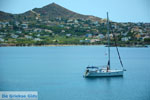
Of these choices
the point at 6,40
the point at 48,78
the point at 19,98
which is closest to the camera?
the point at 19,98

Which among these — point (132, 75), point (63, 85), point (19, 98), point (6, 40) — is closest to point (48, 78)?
point (63, 85)

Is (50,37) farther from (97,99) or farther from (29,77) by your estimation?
(97,99)

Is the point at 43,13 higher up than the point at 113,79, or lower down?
higher up

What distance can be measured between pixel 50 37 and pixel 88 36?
49.4 ft

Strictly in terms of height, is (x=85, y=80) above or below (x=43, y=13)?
below

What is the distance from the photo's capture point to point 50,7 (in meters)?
187

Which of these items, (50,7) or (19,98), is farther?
(50,7)

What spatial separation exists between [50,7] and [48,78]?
164m

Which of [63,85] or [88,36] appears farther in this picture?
[88,36]

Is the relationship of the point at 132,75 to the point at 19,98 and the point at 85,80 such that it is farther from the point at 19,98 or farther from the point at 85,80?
the point at 19,98

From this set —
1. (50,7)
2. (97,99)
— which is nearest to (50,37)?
(97,99)

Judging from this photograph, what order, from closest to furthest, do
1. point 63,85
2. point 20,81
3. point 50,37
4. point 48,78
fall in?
point 63,85 → point 20,81 → point 48,78 → point 50,37

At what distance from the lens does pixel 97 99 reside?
18.7 meters

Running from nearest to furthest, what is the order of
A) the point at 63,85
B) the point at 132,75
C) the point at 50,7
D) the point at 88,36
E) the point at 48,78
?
the point at 63,85 → the point at 48,78 → the point at 132,75 → the point at 88,36 → the point at 50,7
